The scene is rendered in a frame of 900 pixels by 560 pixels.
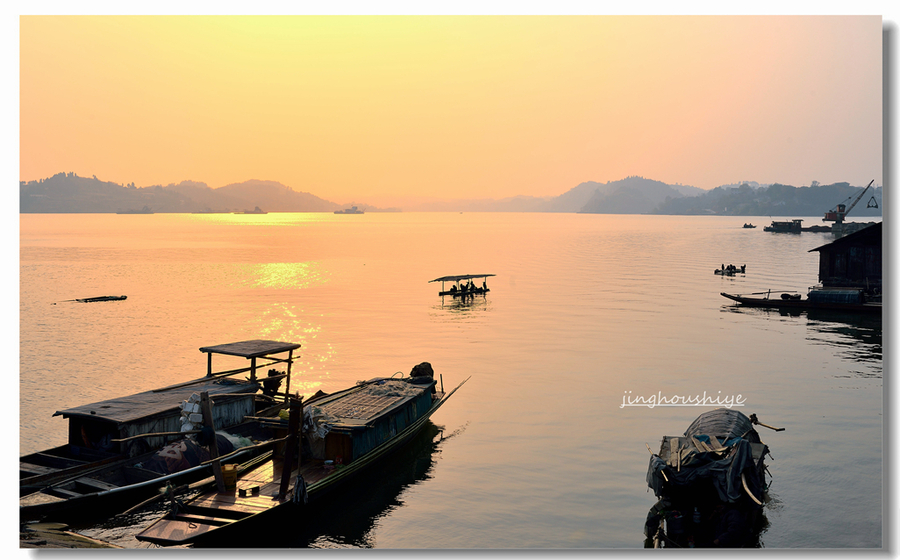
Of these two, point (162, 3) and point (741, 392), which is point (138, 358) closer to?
point (162, 3)

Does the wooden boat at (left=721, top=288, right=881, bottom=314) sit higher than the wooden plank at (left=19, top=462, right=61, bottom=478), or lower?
higher

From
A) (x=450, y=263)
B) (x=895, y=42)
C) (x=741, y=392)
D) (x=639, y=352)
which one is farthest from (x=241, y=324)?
(x=450, y=263)

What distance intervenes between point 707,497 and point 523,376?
19.3 m

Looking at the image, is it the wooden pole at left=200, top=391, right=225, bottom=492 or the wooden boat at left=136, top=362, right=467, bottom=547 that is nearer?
the wooden boat at left=136, top=362, right=467, bottom=547

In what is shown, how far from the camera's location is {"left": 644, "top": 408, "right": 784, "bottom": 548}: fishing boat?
18.1 meters

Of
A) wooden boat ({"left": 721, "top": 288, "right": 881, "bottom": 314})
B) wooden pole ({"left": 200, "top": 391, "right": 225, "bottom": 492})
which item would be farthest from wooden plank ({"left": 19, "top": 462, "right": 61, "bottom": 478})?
wooden boat ({"left": 721, "top": 288, "right": 881, "bottom": 314})

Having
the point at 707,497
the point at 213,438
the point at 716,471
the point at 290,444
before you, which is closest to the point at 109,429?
the point at 213,438

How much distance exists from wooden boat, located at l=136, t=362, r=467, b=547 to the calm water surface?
1.10m

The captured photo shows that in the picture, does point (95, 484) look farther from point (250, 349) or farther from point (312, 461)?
point (250, 349)

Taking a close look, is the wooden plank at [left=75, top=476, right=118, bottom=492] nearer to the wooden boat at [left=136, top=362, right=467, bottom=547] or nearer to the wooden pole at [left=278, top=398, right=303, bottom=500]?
the wooden boat at [left=136, top=362, right=467, bottom=547]

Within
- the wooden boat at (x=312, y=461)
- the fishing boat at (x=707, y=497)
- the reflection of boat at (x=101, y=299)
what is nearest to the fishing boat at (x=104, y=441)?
the wooden boat at (x=312, y=461)

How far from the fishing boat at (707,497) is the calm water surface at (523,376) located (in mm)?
1020

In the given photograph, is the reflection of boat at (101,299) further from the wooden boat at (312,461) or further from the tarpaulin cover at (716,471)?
the tarpaulin cover at (716,471)

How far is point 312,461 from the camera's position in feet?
72.1
